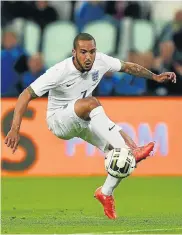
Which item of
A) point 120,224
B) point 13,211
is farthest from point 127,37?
point 120,224

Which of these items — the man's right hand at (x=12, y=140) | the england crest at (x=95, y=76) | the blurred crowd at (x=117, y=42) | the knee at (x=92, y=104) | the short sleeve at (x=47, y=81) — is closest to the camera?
the man's right hand at (x=12, y=140)

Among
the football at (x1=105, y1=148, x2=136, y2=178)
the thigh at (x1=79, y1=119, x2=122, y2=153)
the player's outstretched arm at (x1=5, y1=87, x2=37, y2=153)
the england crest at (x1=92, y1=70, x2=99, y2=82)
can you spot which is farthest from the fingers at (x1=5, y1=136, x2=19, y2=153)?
the england crest at (x1=92, y1=70, x2=99, y2=82)

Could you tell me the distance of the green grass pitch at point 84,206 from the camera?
9444 mm

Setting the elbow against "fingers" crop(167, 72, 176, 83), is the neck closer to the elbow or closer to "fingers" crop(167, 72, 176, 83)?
the elbow

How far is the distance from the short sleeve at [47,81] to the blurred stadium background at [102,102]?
151 centimetres

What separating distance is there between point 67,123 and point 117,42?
7.24 meters

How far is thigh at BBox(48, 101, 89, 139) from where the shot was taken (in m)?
10.7

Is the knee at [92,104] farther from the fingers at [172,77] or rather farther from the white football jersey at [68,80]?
the fingers at [172,77]

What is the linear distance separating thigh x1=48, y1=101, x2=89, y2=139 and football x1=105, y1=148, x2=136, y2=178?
70cm

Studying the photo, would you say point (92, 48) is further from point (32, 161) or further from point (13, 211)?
point (32, 161)

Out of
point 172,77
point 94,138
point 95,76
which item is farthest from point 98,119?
point 172,77

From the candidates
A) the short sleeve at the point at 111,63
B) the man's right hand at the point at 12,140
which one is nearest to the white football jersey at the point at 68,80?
the short sleeve at the point at 111,63

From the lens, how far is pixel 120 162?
10.1 m

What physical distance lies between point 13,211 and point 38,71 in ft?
20.0
